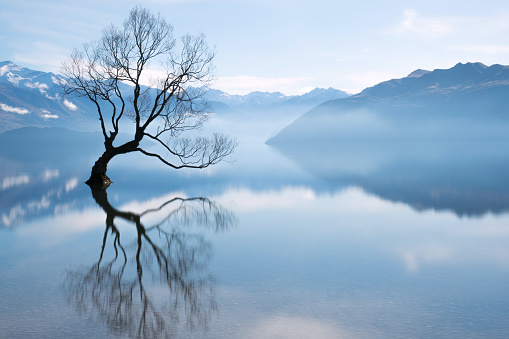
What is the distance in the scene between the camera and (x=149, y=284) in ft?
41.0

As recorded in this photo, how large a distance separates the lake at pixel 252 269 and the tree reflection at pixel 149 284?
49 mm

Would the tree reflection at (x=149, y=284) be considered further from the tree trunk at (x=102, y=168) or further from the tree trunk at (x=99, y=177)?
the tree trunk at (x=99, y=177)

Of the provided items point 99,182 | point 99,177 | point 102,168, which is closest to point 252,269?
point 102,168

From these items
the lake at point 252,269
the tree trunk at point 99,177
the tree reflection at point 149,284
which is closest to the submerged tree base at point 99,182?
the tree trunk at point 99,177

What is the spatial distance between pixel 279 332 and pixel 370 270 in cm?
569

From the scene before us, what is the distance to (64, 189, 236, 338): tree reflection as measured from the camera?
10102 millimetres

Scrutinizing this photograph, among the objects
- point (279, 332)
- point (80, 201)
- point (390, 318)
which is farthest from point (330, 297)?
point (80, 201)

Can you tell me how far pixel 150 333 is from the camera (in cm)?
945

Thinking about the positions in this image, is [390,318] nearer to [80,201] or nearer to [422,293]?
[422,293]

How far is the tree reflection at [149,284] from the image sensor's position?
1010cm

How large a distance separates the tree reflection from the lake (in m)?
0.05

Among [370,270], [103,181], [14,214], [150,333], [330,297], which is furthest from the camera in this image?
[103,181]

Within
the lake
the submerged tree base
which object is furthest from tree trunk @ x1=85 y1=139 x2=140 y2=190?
the lake

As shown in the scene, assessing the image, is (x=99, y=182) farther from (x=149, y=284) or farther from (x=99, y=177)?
(x=149, y=284)
